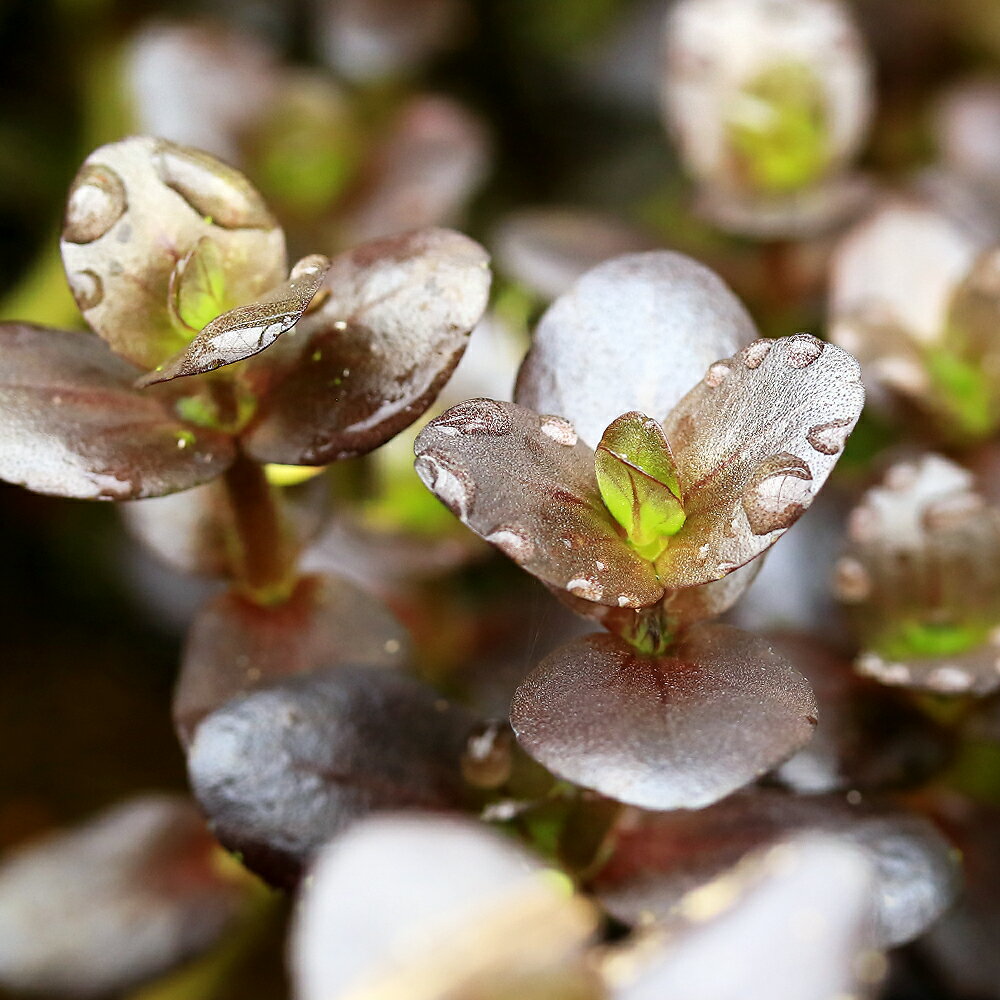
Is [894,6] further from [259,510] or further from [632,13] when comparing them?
[259,510]

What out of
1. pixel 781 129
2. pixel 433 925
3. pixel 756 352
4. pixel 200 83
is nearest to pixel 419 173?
pixel 200 83

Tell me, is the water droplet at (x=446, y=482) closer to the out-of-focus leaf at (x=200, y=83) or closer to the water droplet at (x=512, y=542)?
the water droplet at (x=512, y=542)

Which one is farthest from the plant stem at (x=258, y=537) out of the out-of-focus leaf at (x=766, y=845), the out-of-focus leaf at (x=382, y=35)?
the out-of-focus leaf at (x=382, y=35)

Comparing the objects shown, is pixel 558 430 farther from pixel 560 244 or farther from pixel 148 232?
pixel 560 244

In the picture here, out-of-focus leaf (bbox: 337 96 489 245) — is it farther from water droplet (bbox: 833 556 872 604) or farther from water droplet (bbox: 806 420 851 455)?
water droplet (bbox: 806 420 851 455)

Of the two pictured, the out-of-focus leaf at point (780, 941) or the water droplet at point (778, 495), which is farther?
the water droplet at point (778, 495)

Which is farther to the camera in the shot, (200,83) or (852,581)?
(200,83)

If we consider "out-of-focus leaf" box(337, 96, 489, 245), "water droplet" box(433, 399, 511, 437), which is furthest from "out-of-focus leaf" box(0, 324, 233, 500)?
"out-of-focus leaf" box(337, 96, 489, 245)
